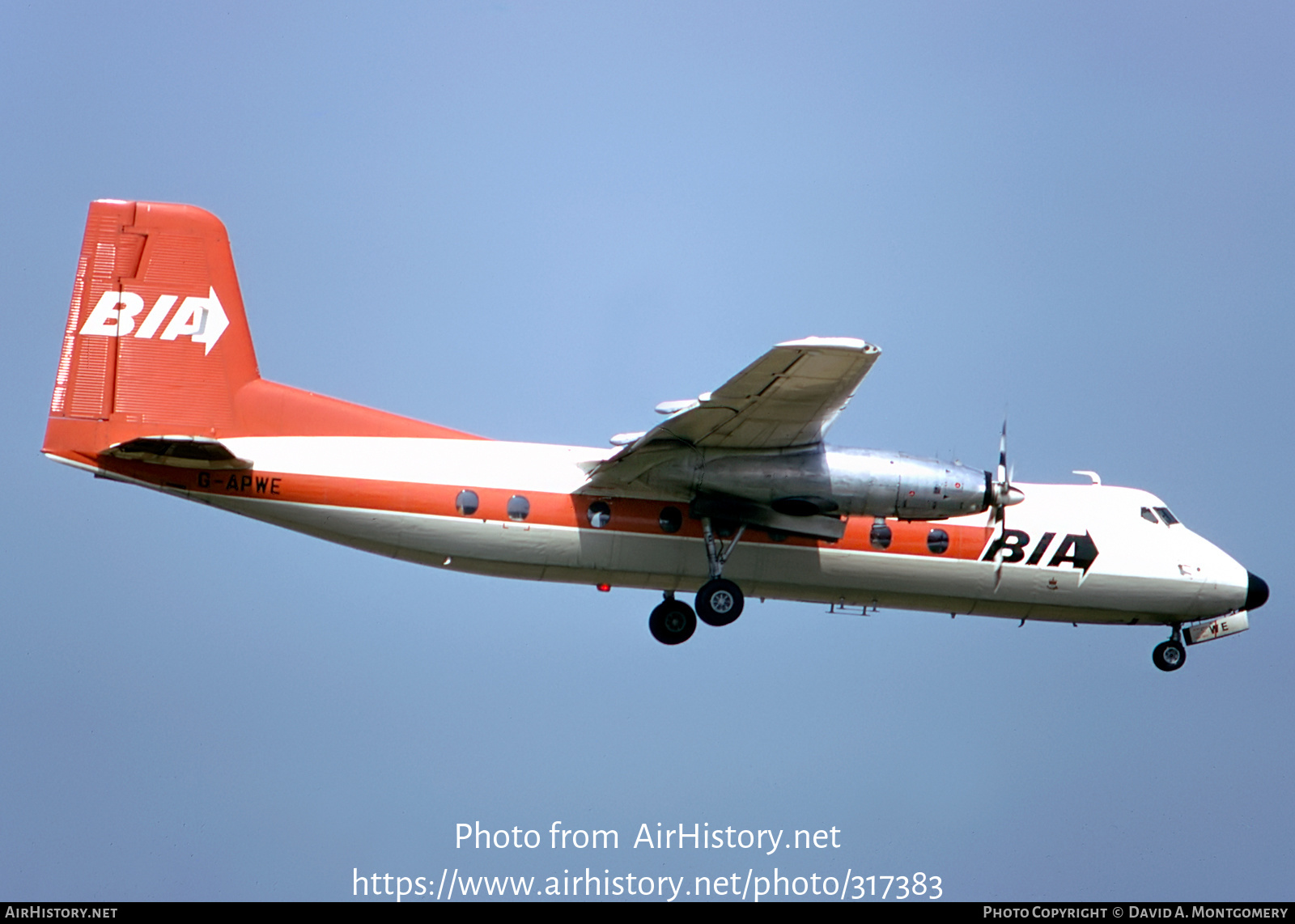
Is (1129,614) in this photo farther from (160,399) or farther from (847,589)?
(160,399)

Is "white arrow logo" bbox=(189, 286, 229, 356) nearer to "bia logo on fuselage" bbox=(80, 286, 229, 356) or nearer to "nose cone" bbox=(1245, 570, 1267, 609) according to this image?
"bia logo on fuselage" bbox=(80, 286, 229, 356)

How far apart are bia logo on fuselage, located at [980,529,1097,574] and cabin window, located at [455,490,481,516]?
8288 millimetres

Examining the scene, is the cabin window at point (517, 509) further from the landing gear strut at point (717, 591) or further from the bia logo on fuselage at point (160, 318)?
the bia logo on fuselage at point (160, 318)

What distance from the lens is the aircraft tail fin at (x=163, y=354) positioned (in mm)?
22312

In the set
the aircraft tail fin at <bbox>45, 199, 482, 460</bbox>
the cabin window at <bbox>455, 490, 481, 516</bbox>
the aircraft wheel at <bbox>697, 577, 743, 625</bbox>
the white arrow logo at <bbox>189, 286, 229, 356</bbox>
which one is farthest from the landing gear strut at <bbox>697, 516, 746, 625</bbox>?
the white arrow logo at <bbox>189, 286, 229, 356</bbox>

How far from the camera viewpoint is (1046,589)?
25.1 m

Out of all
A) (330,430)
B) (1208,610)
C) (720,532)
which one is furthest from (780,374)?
(1208,610)

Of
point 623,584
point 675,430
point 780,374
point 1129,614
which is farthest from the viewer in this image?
point 1129,614

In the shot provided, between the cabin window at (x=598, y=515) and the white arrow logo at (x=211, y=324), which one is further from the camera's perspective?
the cabin window at (x=598, y=515)

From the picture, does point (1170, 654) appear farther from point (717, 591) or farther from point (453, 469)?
point (453, 469)

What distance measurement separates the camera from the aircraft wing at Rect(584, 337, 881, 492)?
1962 centimetres

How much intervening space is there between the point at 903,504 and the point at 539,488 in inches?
215

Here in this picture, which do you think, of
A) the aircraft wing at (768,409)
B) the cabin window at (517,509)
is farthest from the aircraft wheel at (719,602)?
the cabin window at (517,509)

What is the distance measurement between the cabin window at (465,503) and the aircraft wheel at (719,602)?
3731 mm
